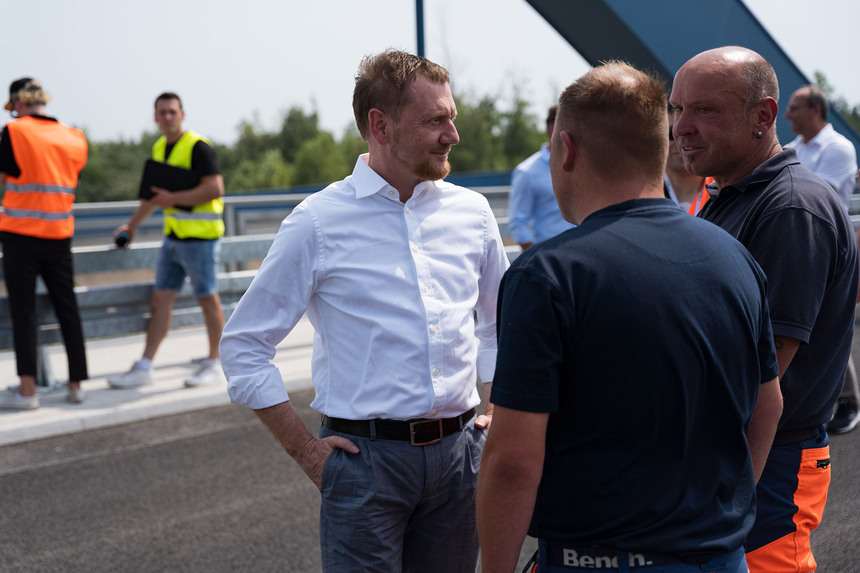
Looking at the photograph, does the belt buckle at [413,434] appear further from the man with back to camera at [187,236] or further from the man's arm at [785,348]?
the man with back to camera at [187,236]

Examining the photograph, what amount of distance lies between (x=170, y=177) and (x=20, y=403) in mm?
2088

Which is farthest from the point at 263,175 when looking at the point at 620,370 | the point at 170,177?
the point at 620,370

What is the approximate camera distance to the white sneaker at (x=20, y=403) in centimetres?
609

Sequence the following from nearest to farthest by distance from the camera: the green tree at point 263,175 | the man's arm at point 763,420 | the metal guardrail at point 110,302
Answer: the man's arm at point 763,420 → the metal guardrail at point 110,302 → the green tree at point 263,175

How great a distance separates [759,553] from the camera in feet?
7.30

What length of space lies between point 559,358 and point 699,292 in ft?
0.98

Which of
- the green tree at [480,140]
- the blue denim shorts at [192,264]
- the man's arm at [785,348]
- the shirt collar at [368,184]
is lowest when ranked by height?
the green tree at [480,140]

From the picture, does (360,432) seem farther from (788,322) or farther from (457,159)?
(457,159)

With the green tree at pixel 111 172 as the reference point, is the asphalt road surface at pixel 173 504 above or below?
above

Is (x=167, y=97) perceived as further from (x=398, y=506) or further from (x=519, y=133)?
(x=519, y=133)

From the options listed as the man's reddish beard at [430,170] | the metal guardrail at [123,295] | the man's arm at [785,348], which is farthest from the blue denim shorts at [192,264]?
the man's arm at [785,348]

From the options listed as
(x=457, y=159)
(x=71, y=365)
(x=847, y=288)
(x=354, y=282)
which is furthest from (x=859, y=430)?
(x=457, y=159)

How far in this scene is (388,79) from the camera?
238 cm

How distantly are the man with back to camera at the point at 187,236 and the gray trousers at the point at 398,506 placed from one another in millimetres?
4797
